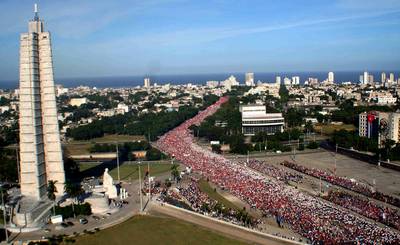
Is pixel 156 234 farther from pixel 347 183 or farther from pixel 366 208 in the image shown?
pixel 347 183

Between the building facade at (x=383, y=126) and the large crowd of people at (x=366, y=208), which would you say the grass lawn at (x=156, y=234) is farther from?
the building facade at (x=383, y=126)

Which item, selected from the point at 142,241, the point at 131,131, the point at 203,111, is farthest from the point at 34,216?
the point at 203,111

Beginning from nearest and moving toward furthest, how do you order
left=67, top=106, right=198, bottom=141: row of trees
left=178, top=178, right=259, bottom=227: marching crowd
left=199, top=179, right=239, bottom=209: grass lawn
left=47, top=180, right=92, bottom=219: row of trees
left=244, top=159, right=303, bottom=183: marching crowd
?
left=178, top=178, right=259, bottom=227: marching crowd → left=47, top=180, right=92, bottom=219: row of trees → left=199, top=179, right=239, bottom=209: grass lawn → left=244, top=159, right=303, bottom=183: marching crowd → left=67, top=106, right=198, bottom=141: row of trees

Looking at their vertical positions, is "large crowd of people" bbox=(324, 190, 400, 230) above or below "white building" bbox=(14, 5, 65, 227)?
below

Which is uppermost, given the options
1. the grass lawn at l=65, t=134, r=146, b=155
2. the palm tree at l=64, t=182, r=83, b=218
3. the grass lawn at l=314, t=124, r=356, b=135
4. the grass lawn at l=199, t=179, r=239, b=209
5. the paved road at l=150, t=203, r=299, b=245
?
the palm tree at l=64, t=182, r=83, b=218

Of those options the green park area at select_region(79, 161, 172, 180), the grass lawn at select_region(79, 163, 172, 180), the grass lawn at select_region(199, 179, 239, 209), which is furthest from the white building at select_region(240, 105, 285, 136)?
the grass lawn at select_region(199, 179, 239, 209)

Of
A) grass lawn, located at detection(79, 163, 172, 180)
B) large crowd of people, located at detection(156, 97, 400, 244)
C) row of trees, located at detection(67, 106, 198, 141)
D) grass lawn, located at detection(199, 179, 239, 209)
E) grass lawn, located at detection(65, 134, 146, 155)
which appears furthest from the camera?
row of trees, located at detection(67, 106, 198, 141)

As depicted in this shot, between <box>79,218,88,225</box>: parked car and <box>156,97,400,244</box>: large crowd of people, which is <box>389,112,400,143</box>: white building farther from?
<box>79,218,88,225</box>: parked car

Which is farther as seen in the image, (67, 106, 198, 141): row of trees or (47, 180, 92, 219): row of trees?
(67, 106, 198, 141): row of trees
